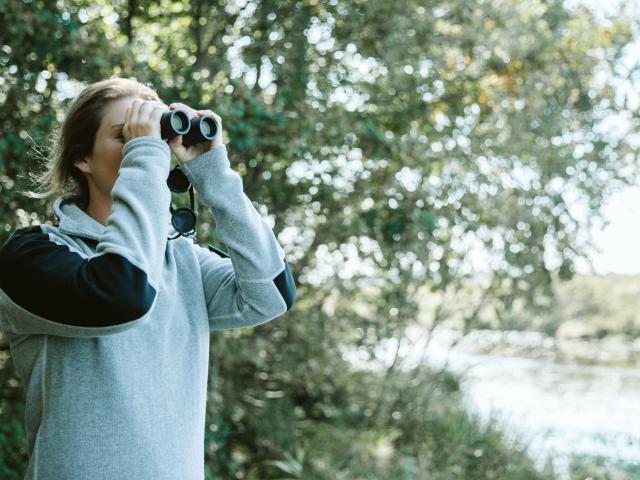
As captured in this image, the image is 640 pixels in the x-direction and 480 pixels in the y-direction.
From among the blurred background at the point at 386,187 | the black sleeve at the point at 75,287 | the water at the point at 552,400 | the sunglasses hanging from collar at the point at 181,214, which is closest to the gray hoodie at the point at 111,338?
the black sleeve at the point at 75,287

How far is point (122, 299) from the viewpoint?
1.12 metres

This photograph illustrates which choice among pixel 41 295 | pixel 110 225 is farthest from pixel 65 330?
pixel 110 225

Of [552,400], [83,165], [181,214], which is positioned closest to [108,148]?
[83,165]

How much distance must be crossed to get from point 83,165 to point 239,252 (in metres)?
0.36

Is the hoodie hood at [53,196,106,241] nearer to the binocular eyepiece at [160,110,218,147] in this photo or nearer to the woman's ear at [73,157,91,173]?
the woman's ear at [73,157,91,173]

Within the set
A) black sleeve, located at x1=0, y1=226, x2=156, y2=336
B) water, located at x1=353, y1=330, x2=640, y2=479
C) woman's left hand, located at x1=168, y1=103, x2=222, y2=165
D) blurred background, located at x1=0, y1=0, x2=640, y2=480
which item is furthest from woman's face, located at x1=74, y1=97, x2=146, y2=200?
water, located at x1=353, y1=330, x2=640, y2=479

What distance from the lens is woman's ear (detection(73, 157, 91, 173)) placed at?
1417 millimetres

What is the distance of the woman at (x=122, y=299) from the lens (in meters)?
1.15

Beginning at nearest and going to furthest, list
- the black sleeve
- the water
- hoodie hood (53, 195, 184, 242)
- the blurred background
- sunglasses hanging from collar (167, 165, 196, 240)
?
the black sleeve, hoodie hood (53, 195, 184, 242), sunglasses hanging from collar (167, 165, 196, 240), the blurred background, the water

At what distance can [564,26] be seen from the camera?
478 centimetres

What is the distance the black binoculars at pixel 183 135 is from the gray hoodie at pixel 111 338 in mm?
54

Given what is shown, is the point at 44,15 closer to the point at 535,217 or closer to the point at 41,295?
the point at 41,295

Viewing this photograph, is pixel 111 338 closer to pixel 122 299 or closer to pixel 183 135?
pixel 122 299

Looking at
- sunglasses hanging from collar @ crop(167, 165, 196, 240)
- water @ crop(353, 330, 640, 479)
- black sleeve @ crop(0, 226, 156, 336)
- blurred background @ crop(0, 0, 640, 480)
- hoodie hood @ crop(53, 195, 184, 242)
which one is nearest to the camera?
black sleeve @ crop(0, 226, 156, 336)
